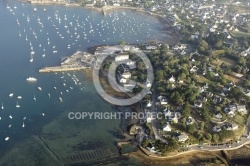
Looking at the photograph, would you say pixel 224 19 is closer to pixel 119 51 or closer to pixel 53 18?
pixel 119 51

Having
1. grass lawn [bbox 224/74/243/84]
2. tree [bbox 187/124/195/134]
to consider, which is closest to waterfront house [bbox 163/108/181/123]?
tree [bbox 187/124/195/134]

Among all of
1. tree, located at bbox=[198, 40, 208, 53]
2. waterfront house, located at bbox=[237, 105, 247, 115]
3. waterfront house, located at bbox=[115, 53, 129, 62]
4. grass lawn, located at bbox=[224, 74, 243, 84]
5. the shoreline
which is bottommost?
waterfront house, located at bbox=[237, 105, 247, 115]

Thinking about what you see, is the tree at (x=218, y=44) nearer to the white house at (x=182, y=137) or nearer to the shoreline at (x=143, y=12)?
the shoreline at (x=143, y=12)

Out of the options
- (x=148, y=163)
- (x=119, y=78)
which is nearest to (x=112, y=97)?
(x=119, y=78)

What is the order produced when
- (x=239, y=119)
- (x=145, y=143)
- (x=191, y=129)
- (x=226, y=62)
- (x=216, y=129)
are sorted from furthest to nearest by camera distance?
(x=226, y=62), (x=239, y=119), (x=216, y=129), (x=191, y=129), (x=145, y=143)

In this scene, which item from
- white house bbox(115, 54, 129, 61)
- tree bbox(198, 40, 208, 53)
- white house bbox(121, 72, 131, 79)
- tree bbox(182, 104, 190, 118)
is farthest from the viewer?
tree bbox(198, 40, 208, 53)

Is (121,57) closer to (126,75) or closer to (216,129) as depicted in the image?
(126,75)

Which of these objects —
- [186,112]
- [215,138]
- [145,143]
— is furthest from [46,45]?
[215,138]

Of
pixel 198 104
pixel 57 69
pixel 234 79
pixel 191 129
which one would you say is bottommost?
pixel 191 129

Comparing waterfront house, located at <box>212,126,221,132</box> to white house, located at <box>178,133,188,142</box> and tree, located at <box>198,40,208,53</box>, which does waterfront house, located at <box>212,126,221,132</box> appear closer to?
white house, located at <box>178,133,188,142</box>

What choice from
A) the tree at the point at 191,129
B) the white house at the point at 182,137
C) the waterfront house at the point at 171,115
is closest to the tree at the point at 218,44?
the waterfront house at the point at 171,115
